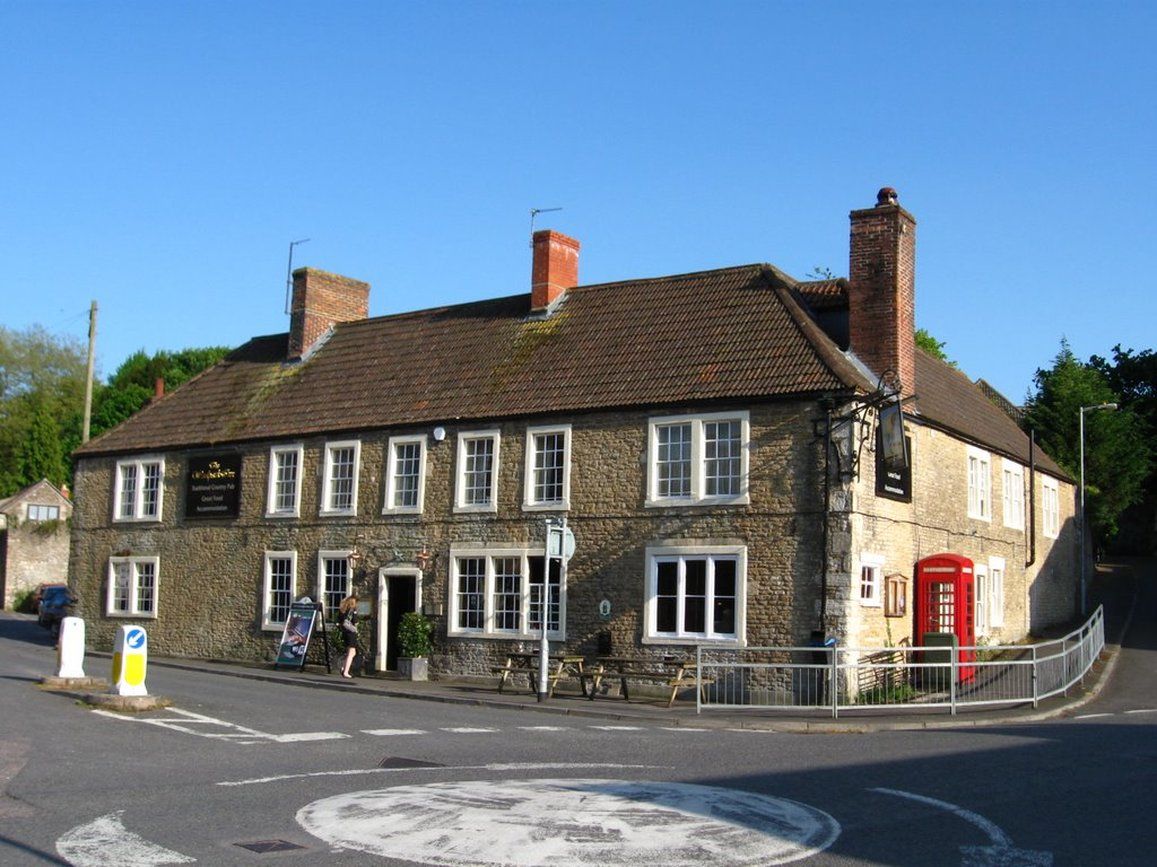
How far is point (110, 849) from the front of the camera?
9234 mm

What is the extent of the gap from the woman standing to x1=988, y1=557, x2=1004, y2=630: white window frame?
598 inches

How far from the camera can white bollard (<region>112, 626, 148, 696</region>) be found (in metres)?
19.5

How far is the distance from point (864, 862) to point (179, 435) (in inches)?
1155

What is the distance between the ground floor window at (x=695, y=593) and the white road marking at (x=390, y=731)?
8304 mm

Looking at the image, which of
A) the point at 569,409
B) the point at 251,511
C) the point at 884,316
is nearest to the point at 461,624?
the point at 569,409

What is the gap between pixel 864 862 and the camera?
895 cm

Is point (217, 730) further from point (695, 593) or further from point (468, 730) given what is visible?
point (695, 593)

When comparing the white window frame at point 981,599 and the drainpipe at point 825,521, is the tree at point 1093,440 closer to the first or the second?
the white window frame at point 981,599

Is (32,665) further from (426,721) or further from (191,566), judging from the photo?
(426,721)

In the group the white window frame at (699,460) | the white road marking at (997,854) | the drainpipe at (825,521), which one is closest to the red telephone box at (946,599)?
the drainpipe at (825,521)

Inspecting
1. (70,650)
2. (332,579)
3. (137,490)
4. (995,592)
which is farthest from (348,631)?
(995,592)

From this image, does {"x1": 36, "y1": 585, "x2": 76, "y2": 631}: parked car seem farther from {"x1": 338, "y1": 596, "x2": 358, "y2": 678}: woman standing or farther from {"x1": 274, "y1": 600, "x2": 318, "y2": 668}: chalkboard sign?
{"x1": 338, "y1": 596, "x2": 358, "y2": 678}: woman standing

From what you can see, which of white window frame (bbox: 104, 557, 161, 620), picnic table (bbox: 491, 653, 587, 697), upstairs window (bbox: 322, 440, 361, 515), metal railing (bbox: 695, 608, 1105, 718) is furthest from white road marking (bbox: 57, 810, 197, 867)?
white window frame (bbox: 104, 557, 161, 620)

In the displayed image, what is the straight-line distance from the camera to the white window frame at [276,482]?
1261 inches
